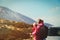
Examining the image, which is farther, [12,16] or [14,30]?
[12,16]

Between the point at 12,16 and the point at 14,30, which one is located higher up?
the point at 12,16

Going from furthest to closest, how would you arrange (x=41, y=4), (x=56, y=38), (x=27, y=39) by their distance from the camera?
(x=41, y=4), (x=27, y=39), (x=56, y=38)

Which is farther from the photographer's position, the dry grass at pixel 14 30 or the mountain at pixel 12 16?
the mountain at pixel 12 16

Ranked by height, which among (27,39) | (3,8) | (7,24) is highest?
(3,8)

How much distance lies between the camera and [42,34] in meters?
4.19

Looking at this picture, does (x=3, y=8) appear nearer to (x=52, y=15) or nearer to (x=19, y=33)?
(x=19, y=33)

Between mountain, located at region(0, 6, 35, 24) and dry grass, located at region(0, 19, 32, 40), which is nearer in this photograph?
dry grass, located at region(0, 19, 32, 40)

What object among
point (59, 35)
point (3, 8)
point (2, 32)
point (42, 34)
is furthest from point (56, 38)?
point (3, 8)

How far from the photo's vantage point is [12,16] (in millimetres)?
5137

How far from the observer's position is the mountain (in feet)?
16.8

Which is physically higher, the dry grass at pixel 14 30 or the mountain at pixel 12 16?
the mountain at pixel 12 16

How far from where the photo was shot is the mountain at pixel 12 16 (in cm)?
511

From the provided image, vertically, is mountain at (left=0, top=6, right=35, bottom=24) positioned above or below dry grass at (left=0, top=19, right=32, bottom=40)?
above

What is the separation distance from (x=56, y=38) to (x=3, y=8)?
177 centimetres
